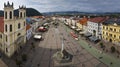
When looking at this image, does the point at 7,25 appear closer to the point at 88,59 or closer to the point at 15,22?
the point at 15,22

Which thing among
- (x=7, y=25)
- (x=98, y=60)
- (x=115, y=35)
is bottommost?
(x=98, y=60)

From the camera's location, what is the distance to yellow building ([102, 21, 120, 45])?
6405cm

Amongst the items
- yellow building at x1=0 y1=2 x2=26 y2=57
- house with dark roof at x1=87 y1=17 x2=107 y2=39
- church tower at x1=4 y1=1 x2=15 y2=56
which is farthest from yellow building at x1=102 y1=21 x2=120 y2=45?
church tower at x1=4 y1=1 x2=15 y2=56

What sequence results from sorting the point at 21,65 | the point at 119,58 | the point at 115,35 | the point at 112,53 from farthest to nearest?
the point at 115,35 → the point at 112,53 → the point at 119,58 → the point at 21,65

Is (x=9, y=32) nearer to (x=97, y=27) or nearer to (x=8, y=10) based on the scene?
(x=8, y=10)

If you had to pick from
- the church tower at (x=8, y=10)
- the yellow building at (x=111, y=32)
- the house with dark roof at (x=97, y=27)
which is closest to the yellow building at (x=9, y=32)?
the church tower at (x=8, y=10)

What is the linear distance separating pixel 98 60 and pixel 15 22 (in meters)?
23.1

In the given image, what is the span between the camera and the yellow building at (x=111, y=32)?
64050mm

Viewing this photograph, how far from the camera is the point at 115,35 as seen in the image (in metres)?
65.1

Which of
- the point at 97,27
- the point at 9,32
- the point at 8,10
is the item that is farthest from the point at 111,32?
the point at 8,10

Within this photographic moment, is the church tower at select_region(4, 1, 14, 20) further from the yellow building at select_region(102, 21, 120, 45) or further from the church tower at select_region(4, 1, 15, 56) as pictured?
the yellow building at select_region(102, 21, 120, 45)

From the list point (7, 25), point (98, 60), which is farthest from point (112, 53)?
point (7, 25)

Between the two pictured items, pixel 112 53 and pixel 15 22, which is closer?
pixel 15 22

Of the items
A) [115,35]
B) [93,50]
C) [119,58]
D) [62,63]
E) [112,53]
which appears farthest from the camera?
[115,35]
